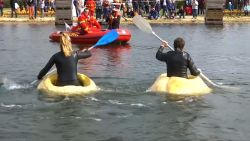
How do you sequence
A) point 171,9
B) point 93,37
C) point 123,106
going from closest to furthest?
point 123,106
point 93,37
point 171,9

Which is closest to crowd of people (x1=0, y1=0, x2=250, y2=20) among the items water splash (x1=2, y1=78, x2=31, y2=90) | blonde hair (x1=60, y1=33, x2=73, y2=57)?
water splash (x1=2, y1=78, x2=31, y2=90)

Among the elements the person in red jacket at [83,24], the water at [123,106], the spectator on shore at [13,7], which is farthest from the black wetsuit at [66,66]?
the spectator on shore at [13,7]

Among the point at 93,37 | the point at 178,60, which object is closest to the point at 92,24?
the point at 93,37

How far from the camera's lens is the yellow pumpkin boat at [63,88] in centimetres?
1253

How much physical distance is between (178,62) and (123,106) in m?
1.82

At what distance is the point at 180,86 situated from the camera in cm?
1272

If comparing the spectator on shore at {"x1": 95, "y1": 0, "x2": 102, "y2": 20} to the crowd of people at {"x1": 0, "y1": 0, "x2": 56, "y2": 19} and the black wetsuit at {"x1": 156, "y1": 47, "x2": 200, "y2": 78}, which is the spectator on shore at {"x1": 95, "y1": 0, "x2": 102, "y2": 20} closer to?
the crowd of people at {"x1": 0, "y1": 0, "x2": 56, "y2": 19}

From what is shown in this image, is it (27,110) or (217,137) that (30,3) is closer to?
(27,110)

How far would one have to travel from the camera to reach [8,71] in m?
16.6

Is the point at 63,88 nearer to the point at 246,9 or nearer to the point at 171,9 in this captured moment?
the point at 171,9

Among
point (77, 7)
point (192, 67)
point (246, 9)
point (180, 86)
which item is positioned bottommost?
point (180, 86)

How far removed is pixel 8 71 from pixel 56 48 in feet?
21.7

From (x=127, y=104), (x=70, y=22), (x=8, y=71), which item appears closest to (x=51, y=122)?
(x=127, y=104)

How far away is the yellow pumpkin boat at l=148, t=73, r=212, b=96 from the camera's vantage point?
501 inches
